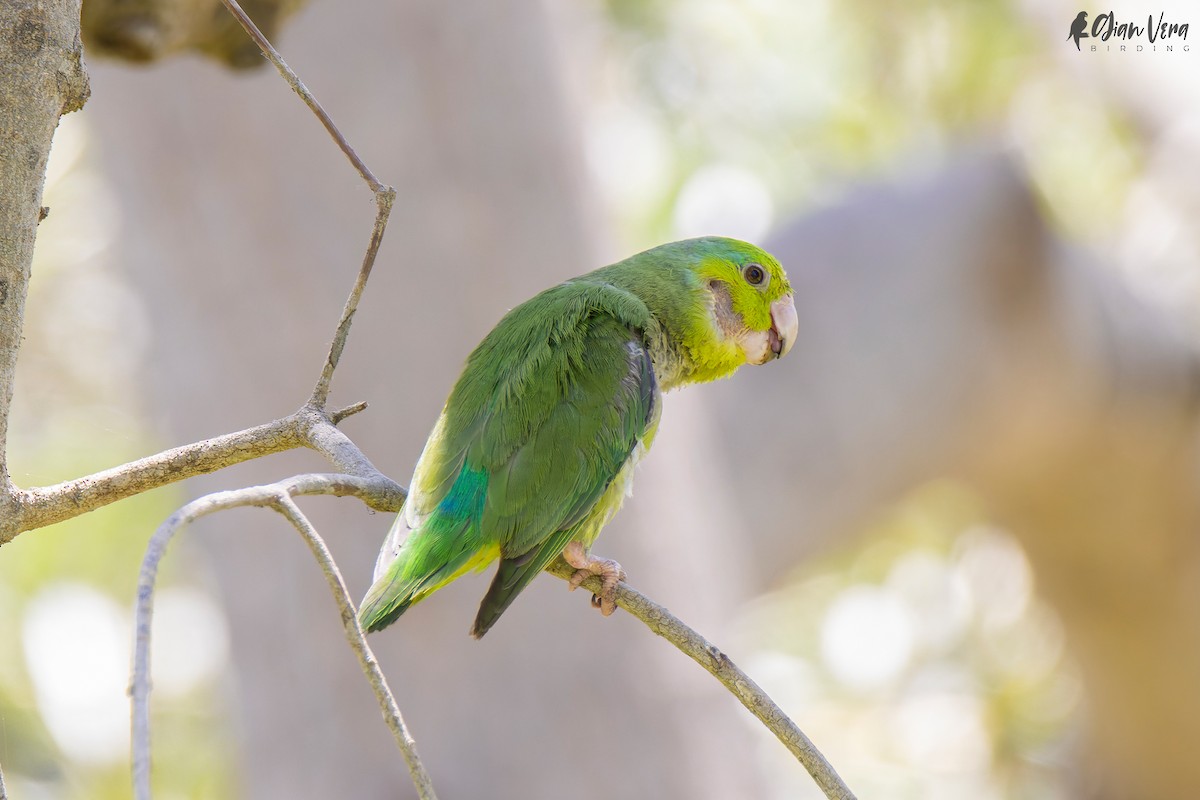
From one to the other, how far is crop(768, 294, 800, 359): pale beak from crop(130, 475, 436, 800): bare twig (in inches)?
41.1

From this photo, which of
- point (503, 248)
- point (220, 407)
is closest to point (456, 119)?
point (503, 248)

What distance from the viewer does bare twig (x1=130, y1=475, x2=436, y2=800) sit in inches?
21.1

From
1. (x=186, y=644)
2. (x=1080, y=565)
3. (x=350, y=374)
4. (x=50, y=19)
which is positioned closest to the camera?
(x=50, y=19)

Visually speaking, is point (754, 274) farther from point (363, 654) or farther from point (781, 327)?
point (363, 654)

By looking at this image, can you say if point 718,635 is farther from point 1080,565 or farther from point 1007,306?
point 1080,565

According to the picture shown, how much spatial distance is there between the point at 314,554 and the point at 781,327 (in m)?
1.17

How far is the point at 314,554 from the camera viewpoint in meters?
0.81

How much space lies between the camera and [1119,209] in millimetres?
5902

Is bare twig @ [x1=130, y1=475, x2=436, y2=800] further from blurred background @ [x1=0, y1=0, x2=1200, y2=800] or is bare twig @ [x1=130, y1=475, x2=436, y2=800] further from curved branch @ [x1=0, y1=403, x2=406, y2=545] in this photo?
blurred background @ [x1=0, y1=0, x2=1200, y2=800]

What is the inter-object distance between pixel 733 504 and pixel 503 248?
1.35 m

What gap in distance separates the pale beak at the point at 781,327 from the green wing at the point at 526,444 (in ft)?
0.88

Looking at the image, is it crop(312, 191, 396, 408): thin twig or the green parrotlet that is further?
the green parrotlet

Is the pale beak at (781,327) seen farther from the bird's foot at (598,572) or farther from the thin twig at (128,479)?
the thin twig at (128,479)

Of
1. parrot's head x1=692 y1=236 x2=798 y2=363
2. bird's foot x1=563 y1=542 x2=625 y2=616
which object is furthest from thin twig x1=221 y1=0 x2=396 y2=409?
parrot's head x1=692 y1=236 x2=798 y2=363
